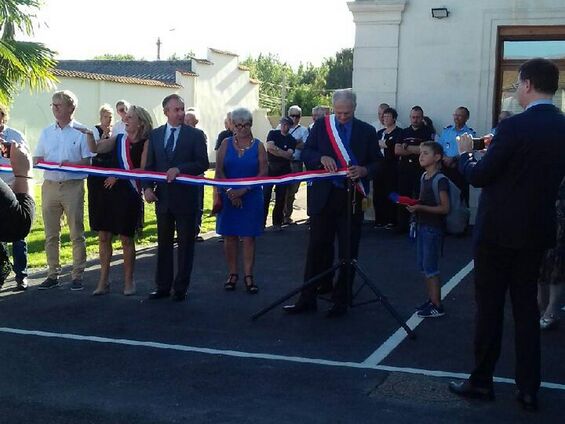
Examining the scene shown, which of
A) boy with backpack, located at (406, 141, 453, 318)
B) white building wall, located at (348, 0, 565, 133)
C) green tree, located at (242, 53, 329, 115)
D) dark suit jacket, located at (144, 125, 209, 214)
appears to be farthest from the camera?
green tree, located at (242, 53, 329, 115)

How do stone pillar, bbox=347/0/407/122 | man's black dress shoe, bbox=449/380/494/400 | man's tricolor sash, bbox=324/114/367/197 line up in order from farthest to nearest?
stone pillar, bbox=347/0/407/122 < man's tricolor sash, bbox=324/114/367/197 < man's black dress shoe, bbox=449/380/494/400

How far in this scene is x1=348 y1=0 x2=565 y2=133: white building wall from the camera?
1362cm

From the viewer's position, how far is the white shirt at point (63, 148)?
8648 mm

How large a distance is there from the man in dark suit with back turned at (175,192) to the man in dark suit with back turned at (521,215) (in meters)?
3.77

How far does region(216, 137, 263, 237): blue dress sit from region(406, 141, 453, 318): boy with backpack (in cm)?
189

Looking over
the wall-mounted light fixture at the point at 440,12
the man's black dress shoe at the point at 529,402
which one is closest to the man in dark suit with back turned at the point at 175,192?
the man's black dress shoe at the point at 529,402

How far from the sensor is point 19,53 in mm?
14531

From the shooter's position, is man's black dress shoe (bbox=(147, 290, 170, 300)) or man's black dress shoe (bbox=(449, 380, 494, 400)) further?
man's black dress shoe (bbox=(147, 290, 170, 300))

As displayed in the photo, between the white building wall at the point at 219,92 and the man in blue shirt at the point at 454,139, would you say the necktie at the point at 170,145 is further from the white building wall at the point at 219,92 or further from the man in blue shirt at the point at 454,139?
the white building wall at the point at 219,92

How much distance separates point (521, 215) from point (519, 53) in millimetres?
9392

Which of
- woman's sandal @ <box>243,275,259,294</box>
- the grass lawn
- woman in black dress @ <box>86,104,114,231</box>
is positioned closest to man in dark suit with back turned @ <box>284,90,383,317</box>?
woman's sandal @ <box>243,275,259,294</box>

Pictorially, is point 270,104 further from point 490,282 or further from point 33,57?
point 490,282

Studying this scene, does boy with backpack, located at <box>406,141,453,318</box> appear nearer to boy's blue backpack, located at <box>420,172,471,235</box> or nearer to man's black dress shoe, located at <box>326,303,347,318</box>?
boy's blue backpack, located at <box>420,172,471,235</box>

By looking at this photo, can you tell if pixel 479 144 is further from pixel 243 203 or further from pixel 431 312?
pixel 243 203
